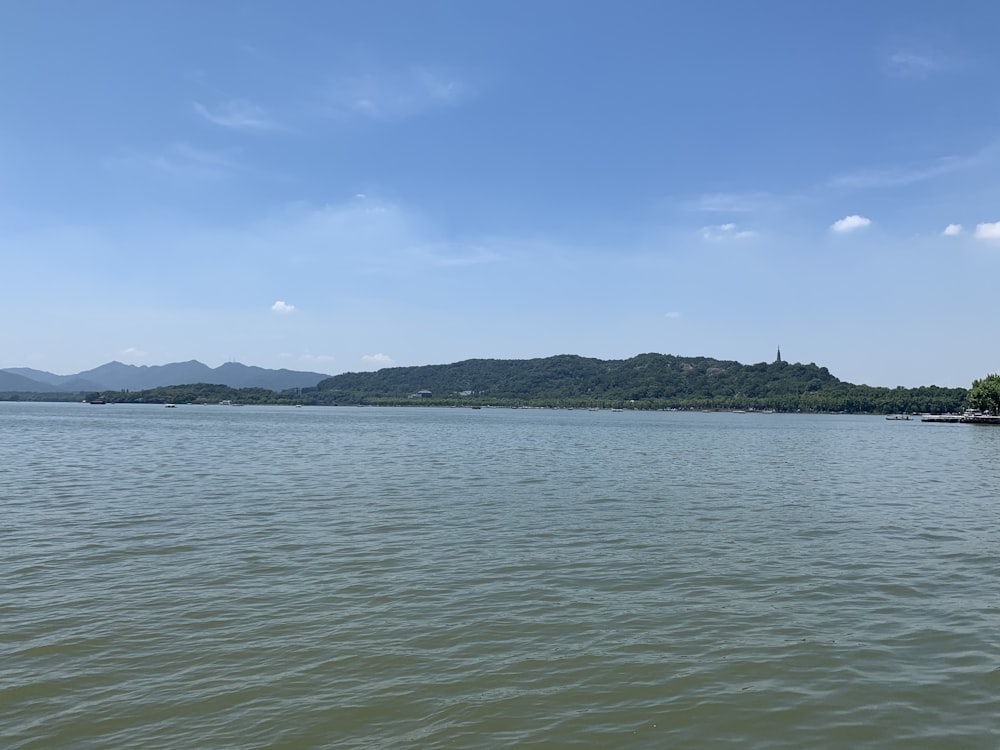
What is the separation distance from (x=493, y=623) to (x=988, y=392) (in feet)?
491

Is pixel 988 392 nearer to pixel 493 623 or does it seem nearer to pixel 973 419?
pixel 973 419

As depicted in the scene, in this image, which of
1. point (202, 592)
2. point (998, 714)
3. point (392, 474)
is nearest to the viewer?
point (998, 714)

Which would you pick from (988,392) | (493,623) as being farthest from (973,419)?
(493,623)

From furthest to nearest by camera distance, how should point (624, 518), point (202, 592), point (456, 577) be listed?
point (624, 518)
point (456, 577)
point (202, 592)

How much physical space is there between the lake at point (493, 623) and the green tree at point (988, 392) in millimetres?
126156

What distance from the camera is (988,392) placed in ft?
418

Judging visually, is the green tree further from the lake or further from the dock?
the lake

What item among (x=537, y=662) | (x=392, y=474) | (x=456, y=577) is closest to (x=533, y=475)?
(x=392, y=474)

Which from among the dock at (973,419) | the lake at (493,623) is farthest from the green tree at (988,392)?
the lake at (493,623)

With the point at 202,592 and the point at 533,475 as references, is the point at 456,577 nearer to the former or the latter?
the point at 202,592

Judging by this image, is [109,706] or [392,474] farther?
[392,474]

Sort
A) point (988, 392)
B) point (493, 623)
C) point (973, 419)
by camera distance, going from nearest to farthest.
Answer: point (493, 623)
point (988, 392)
point (973, 419)

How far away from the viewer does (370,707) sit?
8305 millimetres

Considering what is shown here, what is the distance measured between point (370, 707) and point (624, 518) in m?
15.0
